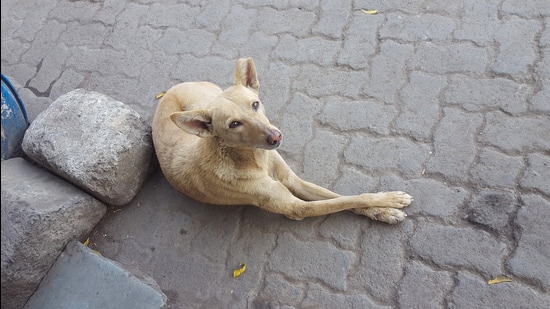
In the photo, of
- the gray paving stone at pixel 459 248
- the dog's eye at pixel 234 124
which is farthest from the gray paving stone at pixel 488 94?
the dog's eye at pixel 234 124

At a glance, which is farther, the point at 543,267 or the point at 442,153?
the point at 442,153

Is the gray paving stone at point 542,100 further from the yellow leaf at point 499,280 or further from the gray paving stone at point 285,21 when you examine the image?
the gray paving stone at point 285,21

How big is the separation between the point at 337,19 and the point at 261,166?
2.24 meters

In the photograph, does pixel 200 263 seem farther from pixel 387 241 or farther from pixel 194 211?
pixel 387 241

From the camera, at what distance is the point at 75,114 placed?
4.31 meters

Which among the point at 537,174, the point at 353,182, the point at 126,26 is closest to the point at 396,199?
the point at 353,182

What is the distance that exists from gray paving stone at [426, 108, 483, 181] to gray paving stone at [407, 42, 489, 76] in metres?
0.48

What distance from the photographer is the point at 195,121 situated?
3500 mm

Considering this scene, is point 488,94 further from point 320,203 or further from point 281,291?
point 281,291

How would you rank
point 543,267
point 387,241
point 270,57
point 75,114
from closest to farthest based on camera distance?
point 543,267 → point 387,241 → point 75,114 → point 270,57

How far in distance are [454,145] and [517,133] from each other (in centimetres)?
52

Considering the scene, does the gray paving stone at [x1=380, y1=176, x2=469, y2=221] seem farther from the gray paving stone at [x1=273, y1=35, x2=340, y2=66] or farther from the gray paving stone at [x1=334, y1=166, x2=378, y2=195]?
the gray paving stone at [x1=273, y1=35, x2=340, y2=66]

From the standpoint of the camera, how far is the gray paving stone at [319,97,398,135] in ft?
14.4

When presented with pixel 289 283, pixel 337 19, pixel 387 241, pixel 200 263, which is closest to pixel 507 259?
pixel 387 241
